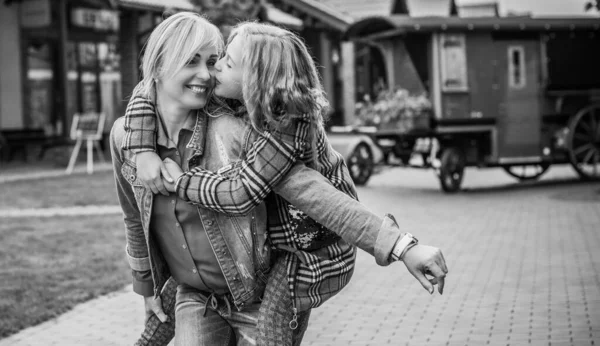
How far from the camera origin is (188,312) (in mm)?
3002

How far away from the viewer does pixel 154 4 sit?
69.7 feet

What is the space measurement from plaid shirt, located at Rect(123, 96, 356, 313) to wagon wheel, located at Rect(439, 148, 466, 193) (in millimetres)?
11428

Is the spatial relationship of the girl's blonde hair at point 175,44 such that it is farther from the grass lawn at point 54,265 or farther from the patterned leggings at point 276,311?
the grass lawn at point 54,265

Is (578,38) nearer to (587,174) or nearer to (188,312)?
(587,174)

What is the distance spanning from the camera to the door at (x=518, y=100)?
15.2 meters

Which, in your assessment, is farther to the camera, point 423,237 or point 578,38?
point 578,38

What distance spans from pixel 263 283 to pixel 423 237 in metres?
7.03

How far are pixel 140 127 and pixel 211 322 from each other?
2.14 feet

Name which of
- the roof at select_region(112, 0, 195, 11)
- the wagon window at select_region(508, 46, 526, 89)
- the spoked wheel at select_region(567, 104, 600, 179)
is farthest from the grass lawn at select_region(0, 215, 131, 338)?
the roof at select_region(112, 0, 195, 11)

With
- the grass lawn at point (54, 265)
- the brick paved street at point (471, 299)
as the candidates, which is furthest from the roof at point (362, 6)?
the grass lawn at point (54, 265)

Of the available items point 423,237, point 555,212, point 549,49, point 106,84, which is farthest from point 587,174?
point 106,84

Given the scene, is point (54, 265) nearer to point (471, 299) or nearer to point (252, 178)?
point (471, 299)

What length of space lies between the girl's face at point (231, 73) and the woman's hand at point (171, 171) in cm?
26

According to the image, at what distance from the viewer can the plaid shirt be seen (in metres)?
2.78
